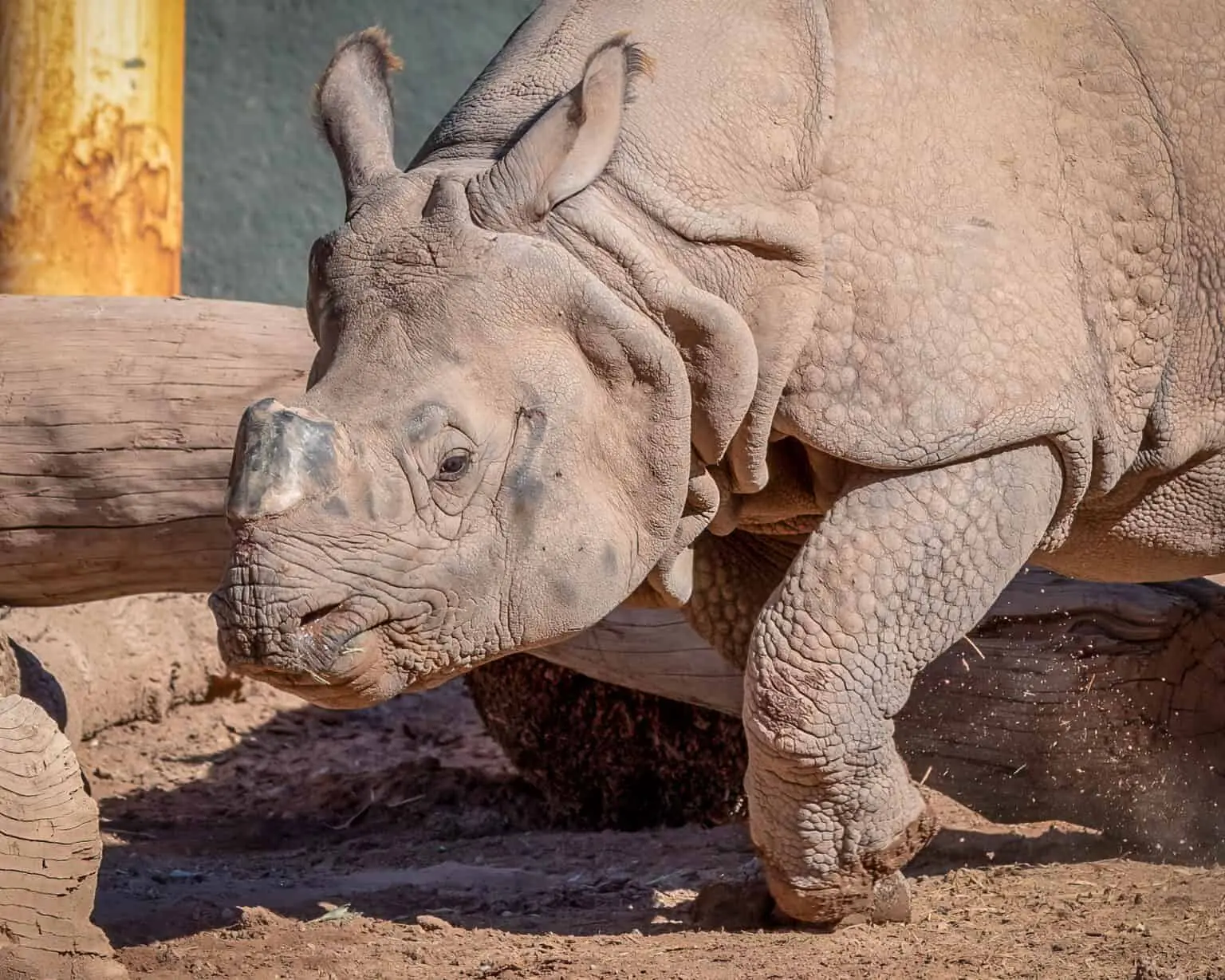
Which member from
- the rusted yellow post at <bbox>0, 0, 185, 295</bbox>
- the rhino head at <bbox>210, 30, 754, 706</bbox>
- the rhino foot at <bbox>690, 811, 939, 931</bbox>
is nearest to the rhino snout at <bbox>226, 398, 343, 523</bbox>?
the rhino head at <bbox>210, 30, 754, 706</bbox>

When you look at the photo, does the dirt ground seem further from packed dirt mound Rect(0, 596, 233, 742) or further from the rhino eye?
the rhino eye

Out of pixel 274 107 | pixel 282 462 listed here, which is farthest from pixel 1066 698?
pixel 274 107

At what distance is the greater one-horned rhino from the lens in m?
3.28

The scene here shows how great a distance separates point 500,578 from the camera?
334cm

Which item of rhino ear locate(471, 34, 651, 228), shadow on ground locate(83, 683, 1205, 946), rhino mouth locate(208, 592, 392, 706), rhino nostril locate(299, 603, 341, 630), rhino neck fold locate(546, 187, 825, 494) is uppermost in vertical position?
rhino ear locate(471, 34, 651, 228)

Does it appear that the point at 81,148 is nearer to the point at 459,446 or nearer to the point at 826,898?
the point at 459,446

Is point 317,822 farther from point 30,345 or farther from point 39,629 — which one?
point 30,345

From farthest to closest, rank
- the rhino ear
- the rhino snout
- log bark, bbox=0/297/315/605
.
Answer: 1. log bark, bbox=0/297/315/605
2. the rhino ear
3. the rhino snout

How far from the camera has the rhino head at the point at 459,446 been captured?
315cm

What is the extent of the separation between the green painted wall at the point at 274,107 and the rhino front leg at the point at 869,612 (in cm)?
551

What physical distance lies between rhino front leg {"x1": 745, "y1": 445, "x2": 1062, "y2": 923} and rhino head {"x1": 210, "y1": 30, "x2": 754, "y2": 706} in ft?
1.15

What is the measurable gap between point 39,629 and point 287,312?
1.97 metres

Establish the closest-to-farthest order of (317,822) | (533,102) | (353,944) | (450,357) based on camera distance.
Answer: (450,357) < (533,102) < (353,944) < (317,822)

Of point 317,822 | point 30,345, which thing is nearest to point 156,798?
point 317,822
